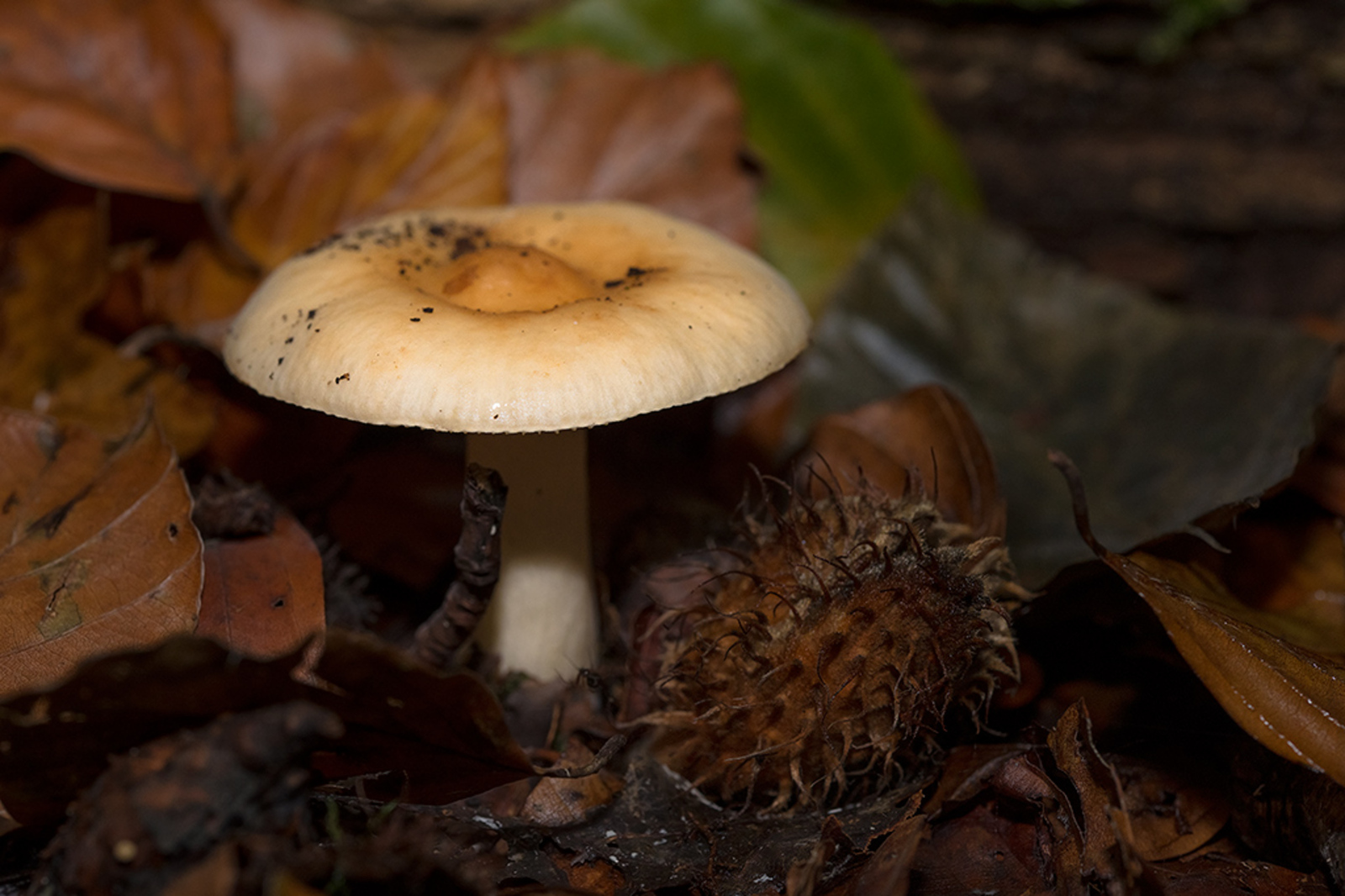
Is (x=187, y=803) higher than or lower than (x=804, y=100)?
lower

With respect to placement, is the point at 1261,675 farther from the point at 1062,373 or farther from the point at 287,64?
the point at 287,64

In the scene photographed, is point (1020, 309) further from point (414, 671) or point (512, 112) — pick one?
point (414, 671)

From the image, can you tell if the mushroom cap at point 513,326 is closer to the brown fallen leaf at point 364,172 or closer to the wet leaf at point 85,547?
the wet leaf at point 85,547

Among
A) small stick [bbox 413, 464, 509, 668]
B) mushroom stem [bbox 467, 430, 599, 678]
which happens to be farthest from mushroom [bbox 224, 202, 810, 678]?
small stick [bbox 413, 464, 509, 668]

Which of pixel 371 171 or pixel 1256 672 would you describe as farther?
pixel 371 171

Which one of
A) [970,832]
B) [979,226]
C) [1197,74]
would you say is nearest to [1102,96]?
[1197,74]

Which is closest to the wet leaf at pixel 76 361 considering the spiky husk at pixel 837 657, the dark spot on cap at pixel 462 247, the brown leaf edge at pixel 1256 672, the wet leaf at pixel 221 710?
the dark spot on cap at pixel 462 247

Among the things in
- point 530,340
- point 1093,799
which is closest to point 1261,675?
point 1093,799
